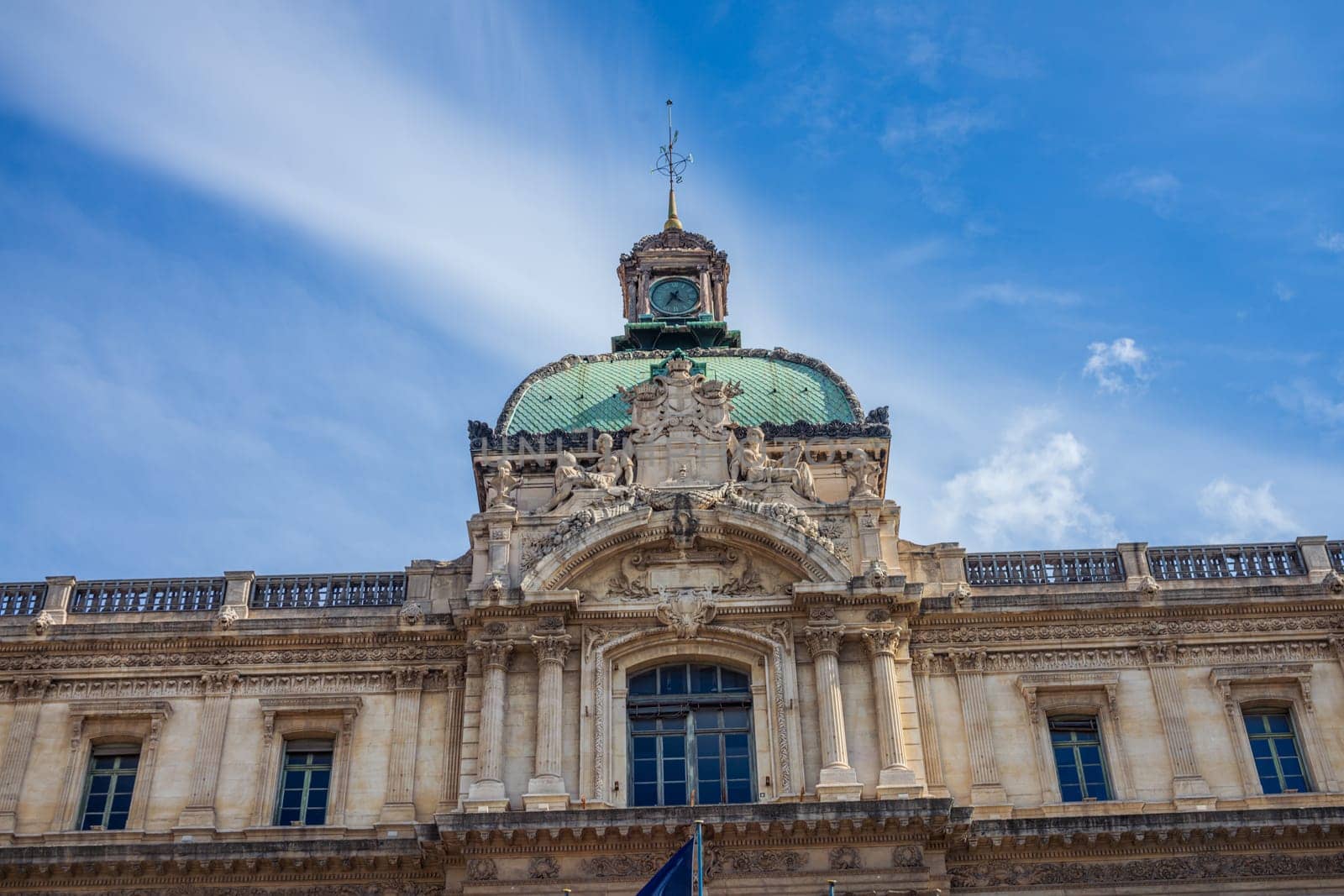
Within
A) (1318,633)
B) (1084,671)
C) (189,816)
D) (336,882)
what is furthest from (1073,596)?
(189,816)

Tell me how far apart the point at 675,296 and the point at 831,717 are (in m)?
18.9

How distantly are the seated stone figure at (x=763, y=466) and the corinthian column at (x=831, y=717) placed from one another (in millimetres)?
3368

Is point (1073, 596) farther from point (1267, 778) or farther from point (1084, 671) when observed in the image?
point (1267, 778)

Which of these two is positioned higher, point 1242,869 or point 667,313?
point 667,313

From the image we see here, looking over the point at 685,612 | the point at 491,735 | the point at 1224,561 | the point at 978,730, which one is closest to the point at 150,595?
the point at 491,735

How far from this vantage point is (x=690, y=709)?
97.0 ft

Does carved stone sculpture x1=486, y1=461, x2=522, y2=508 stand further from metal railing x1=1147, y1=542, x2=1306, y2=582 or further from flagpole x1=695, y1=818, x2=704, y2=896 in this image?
metal railing x1=1147, y1=542, x2=1306, y2=582

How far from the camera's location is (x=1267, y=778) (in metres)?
29.1

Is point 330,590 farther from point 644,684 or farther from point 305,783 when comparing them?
Result: point 644,684

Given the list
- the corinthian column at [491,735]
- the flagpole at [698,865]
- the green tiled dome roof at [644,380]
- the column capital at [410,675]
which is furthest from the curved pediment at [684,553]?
the flagpole at [698,865]

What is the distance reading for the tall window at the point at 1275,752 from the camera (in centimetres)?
2906

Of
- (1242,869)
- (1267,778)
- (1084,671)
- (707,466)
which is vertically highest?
(707,466)

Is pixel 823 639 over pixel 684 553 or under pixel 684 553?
under

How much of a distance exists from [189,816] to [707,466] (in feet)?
39.6
